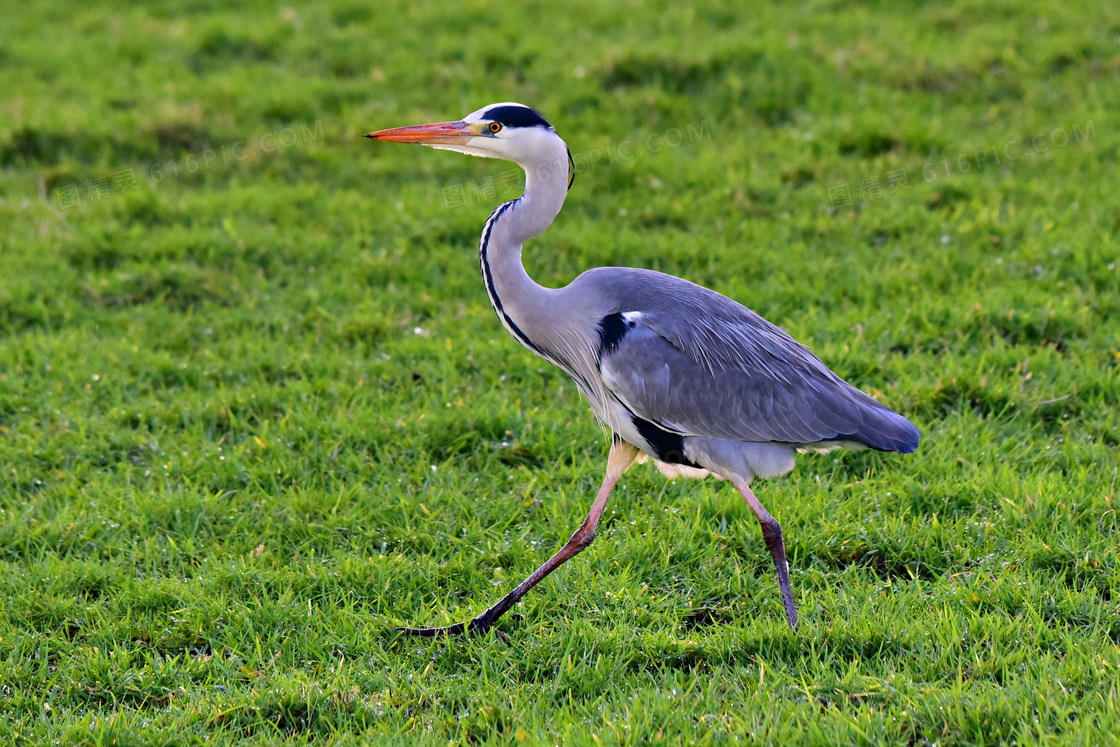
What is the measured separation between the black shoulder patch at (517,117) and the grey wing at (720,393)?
0.80m

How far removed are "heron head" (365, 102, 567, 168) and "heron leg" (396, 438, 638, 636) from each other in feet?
3.85

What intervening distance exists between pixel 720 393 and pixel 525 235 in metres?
0.96

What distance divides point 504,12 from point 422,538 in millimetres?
7167

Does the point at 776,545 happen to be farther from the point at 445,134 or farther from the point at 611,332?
the point at 445,134

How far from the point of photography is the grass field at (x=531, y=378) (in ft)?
13.1

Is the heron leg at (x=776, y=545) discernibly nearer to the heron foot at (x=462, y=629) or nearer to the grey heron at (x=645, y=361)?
the grey heron at (x=645, y=361)

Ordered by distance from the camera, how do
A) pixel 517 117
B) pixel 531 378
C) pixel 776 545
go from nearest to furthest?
1. pixel 776 545
2. pixel 517 117
3. pixel 531 378

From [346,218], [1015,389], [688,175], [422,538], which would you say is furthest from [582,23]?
[422,538]

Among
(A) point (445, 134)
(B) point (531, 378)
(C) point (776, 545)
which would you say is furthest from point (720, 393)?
(B) point (531, 378)

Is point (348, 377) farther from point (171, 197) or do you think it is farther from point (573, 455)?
point (171, 197)

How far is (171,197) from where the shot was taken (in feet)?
27.4

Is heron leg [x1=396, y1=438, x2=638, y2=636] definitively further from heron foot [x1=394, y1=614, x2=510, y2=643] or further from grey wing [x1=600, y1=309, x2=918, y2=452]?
grey wing [x1=600, y1=309, x2=918, y2=452]

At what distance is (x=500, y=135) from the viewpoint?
4.50 m

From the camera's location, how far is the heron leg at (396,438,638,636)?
14.2 feet
